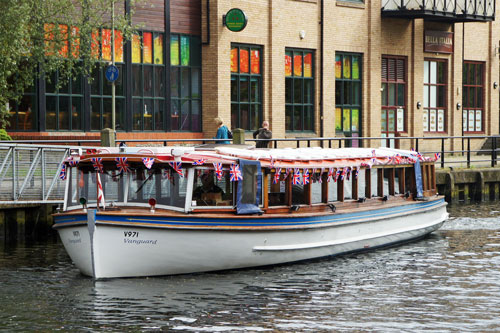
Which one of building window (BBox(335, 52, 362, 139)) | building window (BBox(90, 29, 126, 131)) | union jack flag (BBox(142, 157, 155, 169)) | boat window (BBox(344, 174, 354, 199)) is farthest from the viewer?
building window (BBox(335, 52, 362, 139))

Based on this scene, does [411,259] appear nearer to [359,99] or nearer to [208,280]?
[208,280]

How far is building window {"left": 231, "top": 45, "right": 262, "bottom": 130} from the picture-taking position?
113 feet

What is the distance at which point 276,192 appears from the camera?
1817 centimetres

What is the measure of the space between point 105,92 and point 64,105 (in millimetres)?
1688

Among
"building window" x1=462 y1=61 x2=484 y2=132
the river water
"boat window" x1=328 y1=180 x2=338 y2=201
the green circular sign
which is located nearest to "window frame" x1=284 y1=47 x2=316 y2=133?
the green circular sign

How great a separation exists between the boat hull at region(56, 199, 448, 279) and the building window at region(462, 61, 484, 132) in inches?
1082

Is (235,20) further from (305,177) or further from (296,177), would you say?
(296,177)

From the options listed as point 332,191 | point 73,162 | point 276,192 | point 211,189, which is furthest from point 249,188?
point 73,162

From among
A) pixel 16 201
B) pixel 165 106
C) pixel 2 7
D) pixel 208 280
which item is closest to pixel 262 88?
pixel 165 106

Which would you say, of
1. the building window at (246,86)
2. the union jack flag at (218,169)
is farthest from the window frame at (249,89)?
the union jack flag at (218,169)

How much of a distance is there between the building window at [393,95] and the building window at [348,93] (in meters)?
1.69

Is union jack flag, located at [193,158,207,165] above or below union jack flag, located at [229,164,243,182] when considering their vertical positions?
above

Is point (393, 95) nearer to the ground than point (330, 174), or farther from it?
farther from it

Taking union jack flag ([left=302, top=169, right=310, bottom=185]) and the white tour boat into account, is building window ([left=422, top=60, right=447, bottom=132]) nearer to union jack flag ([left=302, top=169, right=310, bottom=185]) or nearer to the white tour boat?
the white tour boat
